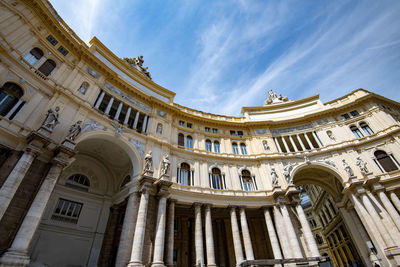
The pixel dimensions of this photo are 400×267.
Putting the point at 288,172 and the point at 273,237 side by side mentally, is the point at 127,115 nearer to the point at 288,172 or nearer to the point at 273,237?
the point at 273,237

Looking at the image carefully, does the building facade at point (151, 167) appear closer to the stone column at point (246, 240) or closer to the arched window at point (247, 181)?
the stone column at point (246, 240)

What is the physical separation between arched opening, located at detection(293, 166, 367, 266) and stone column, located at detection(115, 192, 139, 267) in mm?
16625

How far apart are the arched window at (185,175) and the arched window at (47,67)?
15.2 metres

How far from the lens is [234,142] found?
28766 mm

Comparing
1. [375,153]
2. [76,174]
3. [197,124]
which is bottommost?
[76,174]

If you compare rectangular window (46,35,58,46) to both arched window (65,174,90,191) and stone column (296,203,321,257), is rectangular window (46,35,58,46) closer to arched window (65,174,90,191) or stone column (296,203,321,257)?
arched window (65,174,90,191)

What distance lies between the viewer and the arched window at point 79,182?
20.4 m

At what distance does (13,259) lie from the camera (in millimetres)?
10016

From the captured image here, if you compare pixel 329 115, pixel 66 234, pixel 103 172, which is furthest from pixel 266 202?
pixel 66 234

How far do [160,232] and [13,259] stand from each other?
892 cm

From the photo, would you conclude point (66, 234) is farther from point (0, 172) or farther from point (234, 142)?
point (234, 142)

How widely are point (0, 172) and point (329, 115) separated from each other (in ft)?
116

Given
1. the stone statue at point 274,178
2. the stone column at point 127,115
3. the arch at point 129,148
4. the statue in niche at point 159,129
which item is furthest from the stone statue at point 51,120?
the stone statue at point 274,178

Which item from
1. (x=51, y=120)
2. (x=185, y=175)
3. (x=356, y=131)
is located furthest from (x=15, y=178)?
(x=356, y=131)
